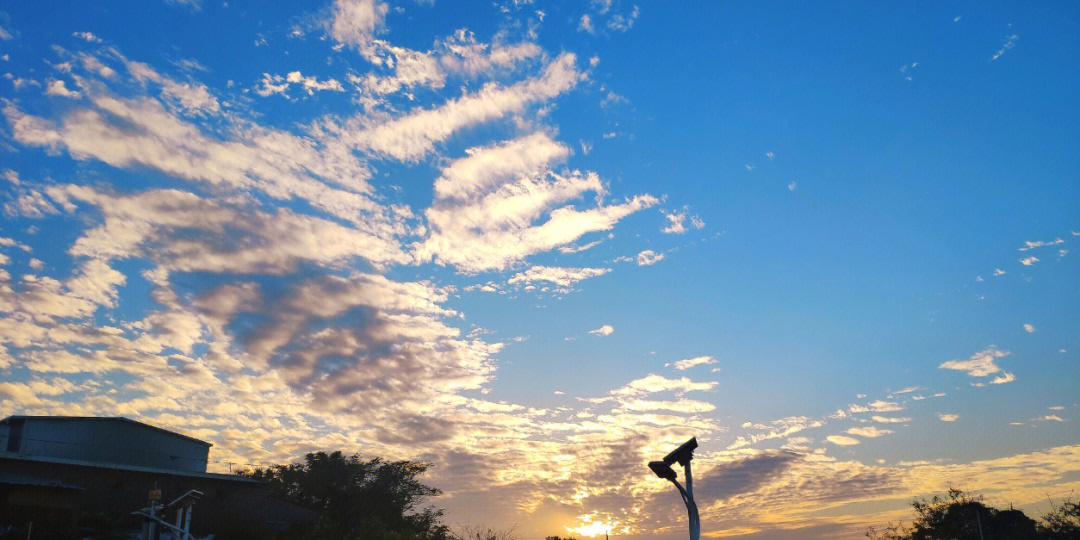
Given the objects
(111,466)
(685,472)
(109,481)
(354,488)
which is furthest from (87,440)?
(685,472)

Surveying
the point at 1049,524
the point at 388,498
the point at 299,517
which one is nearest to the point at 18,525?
the point at 299,517

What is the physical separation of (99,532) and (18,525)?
3318 mm

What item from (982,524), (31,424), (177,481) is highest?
(31,424)

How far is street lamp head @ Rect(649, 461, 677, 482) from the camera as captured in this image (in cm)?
1191

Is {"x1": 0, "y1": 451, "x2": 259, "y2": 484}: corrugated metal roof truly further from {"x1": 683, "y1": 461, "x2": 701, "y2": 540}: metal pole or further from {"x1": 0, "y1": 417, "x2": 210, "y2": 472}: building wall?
{"x1": 683, "y1": 461, "x2": 701, "y2": 540}: metal pole

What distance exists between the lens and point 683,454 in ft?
40.5

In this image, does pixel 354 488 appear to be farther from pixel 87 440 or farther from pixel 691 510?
pixel 691 510

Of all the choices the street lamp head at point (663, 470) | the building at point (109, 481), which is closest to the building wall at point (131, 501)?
the building at point (109, 481)

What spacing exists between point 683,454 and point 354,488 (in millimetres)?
60562

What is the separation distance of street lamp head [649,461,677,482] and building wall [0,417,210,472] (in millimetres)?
42287

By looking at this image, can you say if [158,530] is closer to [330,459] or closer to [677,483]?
[677,483]

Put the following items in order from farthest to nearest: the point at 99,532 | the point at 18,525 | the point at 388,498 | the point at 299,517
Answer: the point at 388,498 < the point at 299,517 < the point at 99,532 < the point at 18,525

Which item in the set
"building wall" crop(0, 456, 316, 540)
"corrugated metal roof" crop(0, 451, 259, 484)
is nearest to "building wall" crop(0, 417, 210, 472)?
"corrugated metal roof" crop(0, 451, 259, 484)

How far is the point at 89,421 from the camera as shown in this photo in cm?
4262
